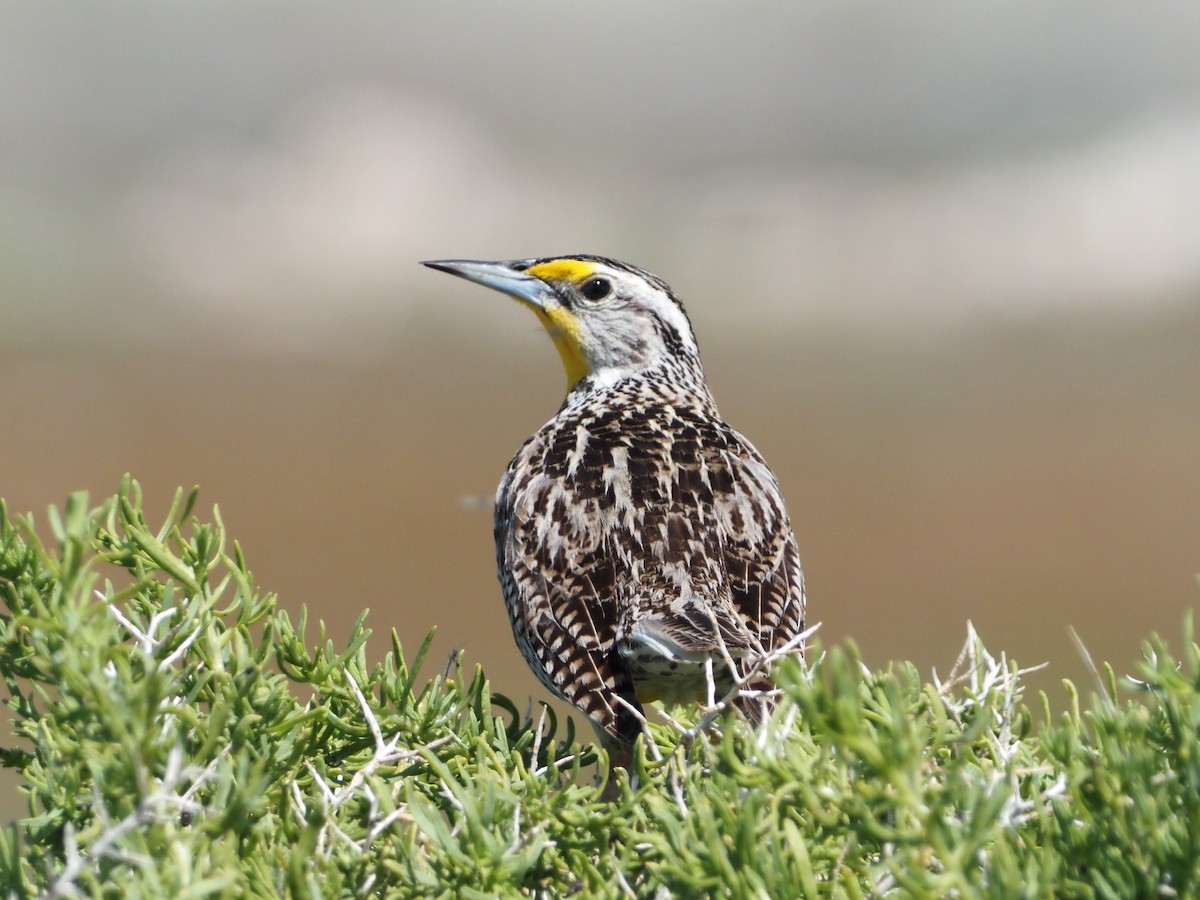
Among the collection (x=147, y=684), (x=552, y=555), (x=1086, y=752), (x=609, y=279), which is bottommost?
(x=552, y=555)

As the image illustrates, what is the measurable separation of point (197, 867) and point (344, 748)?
595 mm

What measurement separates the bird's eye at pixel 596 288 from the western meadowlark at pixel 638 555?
0.38 meters

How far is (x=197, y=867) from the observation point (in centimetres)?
83

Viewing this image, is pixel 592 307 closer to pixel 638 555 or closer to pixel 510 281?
pixel 510 281

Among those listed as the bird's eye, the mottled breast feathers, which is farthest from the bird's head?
the mottled breast feathers

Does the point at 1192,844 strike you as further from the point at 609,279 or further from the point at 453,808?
the point at 609,279

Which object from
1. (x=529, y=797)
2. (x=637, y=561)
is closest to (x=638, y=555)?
Result: (x=637, y=561)

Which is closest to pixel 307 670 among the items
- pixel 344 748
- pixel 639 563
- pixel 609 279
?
pixel 344 748

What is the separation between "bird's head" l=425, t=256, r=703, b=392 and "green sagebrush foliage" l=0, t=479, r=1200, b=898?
2584 millimetres

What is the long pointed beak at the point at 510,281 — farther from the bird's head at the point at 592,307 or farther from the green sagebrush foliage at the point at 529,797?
the green sagebrush foliage at the point at 529,797

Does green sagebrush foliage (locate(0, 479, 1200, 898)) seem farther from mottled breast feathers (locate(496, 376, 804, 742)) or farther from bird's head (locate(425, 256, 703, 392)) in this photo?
bird's head (locate(425, 256, 703, 392))

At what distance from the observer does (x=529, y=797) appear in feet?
3.70

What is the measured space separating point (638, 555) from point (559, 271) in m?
1.50

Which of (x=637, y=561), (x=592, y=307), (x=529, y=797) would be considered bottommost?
(x=637, y=561)
